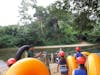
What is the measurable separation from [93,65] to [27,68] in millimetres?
1540

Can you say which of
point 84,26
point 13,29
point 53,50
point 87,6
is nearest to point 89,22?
point 84,26

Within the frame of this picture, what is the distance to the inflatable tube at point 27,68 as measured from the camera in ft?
15.9

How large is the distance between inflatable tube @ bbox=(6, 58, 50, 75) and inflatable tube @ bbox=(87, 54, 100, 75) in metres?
1.05

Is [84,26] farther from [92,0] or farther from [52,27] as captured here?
[52,27]

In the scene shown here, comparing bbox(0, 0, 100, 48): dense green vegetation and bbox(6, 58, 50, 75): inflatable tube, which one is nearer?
bbox(6, 58, 50, 75): inflatable tube

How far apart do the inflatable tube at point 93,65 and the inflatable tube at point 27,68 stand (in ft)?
3.43

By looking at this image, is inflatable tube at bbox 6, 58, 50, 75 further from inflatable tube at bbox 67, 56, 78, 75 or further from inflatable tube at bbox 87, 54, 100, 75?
inflatable tube at bbox 67, 56, 78, 75

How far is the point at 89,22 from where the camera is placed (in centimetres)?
1375

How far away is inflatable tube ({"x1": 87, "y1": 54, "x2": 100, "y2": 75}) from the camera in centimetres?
559

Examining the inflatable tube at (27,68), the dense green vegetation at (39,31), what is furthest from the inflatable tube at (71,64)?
the dense green vegetation at (39,31)

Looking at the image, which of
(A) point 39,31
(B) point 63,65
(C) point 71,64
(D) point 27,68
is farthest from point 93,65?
(A) point 39,31

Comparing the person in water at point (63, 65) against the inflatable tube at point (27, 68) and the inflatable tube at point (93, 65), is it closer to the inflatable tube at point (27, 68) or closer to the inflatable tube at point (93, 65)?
the inflatable tube at point (93, 65)

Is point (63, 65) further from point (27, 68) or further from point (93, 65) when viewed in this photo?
point (27, 68)

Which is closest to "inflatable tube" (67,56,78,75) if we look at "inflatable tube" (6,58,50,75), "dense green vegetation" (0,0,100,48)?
"inflatable tube" (6,58,50,75)
